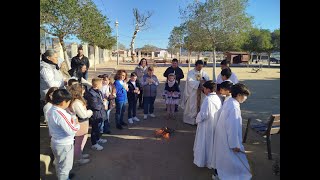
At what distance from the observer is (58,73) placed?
500 cm

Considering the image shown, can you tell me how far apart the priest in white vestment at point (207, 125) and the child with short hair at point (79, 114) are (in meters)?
1.84

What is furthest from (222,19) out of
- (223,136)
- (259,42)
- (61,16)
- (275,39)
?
(275,39)

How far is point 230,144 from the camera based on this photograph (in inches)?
136

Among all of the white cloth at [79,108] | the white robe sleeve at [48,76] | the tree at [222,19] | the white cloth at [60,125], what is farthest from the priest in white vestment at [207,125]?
the tree at [222,19]

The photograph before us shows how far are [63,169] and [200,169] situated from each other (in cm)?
217

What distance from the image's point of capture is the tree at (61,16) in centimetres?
880

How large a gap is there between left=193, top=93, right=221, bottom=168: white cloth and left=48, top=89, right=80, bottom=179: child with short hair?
1988mm

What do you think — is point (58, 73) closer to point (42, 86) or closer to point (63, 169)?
point (42, 86)

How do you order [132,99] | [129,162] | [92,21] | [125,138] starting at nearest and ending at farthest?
[129,162] → [125,138] → [132,99] → [92,21]

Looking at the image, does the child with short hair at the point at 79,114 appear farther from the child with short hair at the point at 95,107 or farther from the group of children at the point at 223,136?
the group of children at the point at 223,136
